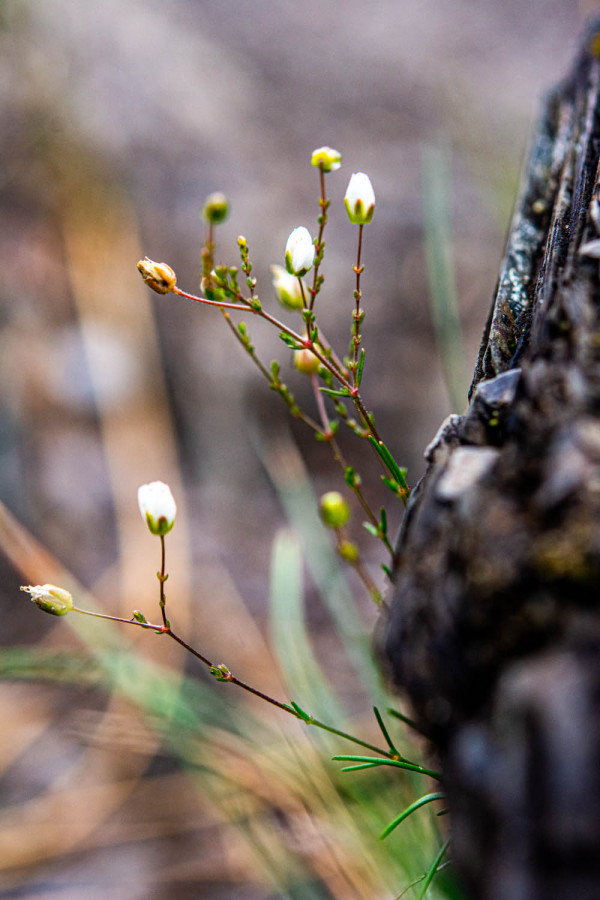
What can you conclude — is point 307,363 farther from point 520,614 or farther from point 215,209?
point 520,614

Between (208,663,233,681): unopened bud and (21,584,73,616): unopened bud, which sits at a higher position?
(21,584,73,616): unopened bud

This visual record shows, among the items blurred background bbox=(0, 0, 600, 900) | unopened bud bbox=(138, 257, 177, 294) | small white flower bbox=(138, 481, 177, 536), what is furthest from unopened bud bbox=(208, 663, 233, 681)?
blurred background bbox=(0, 0, 600, 900)

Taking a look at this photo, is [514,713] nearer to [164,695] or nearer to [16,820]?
[164,695]

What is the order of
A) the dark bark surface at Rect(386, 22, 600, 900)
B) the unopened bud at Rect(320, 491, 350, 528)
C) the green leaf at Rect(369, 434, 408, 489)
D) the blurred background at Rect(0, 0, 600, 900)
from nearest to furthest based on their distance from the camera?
the dark bark surface at Rect(386, 22, 600, 900) → the green leaf at Rect(369, 434, 408, 489) → the unopened bud at Rect(320, 491, 350, 528) → the blurred background at Rect(0, 0, 600, 900)

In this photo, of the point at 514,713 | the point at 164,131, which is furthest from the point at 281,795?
the point at 164,131

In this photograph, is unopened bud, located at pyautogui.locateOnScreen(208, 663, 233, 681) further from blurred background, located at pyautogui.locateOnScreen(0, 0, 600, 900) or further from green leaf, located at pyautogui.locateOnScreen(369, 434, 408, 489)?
blurred background, located at pyautogui.locateOnScreen(0, 0, 600, 900)

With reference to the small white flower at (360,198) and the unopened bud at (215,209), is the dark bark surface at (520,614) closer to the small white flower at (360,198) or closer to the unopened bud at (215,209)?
the small white flower at (360,198)

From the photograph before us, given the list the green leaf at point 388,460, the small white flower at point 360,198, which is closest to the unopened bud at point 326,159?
the small white flower at point 360,198
